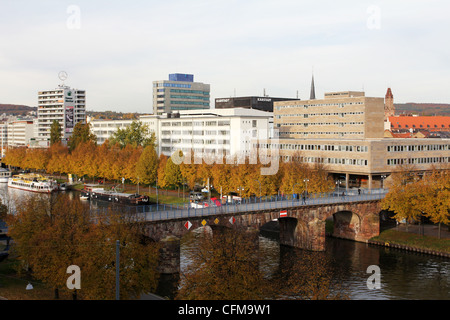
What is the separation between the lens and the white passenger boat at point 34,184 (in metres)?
128

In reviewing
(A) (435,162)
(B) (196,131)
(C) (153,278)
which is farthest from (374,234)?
(B) (196,131)

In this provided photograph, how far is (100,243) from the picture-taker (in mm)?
40875

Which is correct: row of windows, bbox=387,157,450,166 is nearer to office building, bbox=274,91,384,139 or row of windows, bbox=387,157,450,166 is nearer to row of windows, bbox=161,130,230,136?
office building, bbox=274,91,384,139

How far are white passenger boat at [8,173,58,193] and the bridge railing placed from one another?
6240cm

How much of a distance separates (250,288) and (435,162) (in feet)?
269

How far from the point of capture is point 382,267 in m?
62.0

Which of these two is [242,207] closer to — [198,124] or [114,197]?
[114,197]

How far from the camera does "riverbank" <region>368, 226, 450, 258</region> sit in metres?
68.2

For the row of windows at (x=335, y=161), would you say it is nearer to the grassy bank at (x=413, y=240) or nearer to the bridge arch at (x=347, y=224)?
the bridge arch at (x=347, y=224)

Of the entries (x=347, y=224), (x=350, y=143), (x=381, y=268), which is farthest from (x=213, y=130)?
(x=381, y=268)

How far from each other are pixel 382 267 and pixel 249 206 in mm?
18522

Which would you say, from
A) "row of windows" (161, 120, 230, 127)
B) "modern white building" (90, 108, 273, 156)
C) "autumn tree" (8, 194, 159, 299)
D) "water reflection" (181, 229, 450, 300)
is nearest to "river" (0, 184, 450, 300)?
"water reflection" (181, 229, 450, 300)

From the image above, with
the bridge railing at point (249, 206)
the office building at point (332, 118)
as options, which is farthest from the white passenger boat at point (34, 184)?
the bridge railing at point (249, 206)
